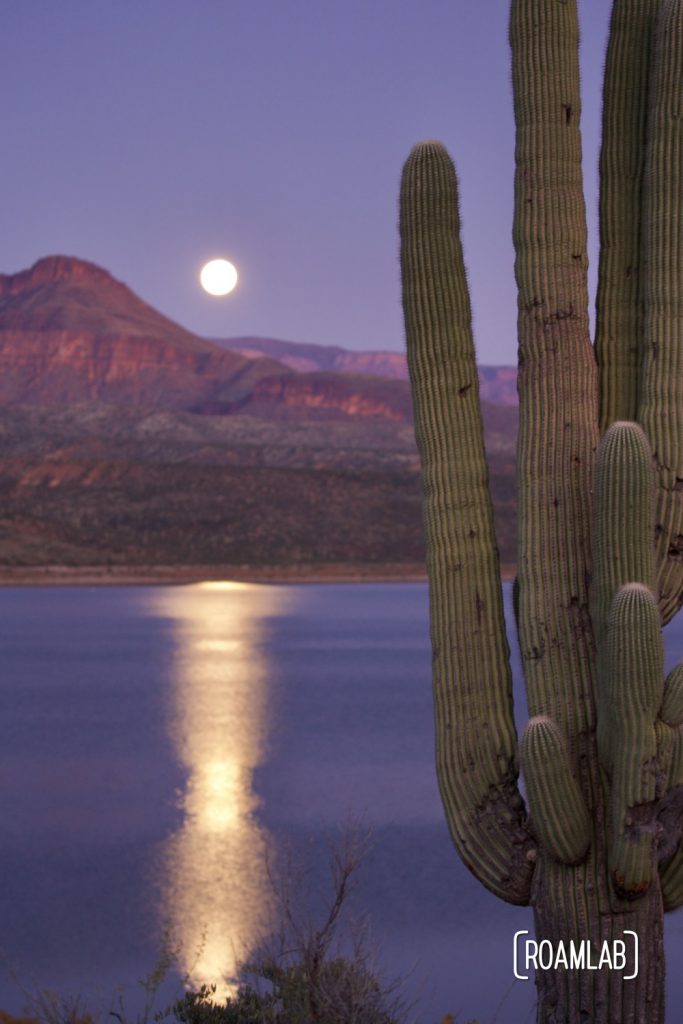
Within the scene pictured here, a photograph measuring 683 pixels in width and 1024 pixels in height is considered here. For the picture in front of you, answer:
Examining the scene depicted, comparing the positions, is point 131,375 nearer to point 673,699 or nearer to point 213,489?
point 213,489

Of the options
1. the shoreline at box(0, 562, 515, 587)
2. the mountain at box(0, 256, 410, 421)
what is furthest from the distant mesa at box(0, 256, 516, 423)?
the shoreline at box(0, 562, 515, 587)

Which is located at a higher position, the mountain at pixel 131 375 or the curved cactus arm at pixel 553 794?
the mountain at pixel 131 375

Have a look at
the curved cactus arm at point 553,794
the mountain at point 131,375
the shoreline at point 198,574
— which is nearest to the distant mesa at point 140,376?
the mountain at point 131,375

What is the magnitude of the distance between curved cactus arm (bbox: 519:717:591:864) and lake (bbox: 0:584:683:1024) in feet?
10.4

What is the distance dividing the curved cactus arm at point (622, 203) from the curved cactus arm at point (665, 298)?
0.52 ft

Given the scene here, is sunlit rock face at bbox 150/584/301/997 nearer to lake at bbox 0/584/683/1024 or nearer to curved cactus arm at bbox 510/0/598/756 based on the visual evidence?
lake at bbox 0/584/683/1024

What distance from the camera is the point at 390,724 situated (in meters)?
30.2

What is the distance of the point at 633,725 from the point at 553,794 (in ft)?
1.62

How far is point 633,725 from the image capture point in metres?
6.14

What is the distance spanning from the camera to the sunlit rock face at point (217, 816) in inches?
530

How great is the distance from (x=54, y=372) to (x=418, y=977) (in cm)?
18117

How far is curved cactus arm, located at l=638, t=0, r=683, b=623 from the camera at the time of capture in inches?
267

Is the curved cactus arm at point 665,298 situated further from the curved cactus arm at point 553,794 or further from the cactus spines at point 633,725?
the curved cactus arm at point 553,794

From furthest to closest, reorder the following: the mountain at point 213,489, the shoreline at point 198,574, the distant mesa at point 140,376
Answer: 1. the distant mesa at point 140,376
2. the mountain at point 213,489
3. the shoreline at point 198,574
